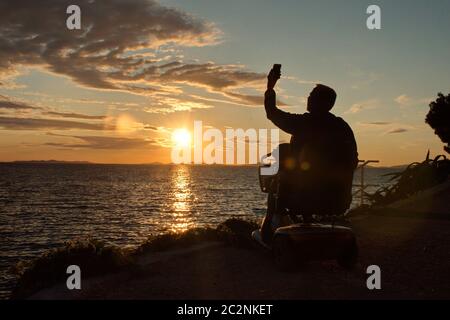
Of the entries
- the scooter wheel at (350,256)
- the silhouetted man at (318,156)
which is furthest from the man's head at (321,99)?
the scooter wheel at (350,256)

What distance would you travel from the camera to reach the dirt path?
4941 mm

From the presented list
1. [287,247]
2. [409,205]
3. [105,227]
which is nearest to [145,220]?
[105,227]

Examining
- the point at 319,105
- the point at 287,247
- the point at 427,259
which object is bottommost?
the point at 427,259

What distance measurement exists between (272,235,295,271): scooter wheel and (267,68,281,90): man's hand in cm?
181

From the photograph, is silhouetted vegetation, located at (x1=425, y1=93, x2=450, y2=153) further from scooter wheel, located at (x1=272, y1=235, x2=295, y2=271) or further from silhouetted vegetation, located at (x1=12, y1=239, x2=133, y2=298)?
silhouetted vegetation, located at (x1=12, y1=239, x2=133, y2=298)

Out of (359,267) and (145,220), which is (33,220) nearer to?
(145,220)

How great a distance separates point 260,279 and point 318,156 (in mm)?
1573

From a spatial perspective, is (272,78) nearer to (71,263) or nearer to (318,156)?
(318,156)

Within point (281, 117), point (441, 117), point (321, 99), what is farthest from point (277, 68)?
point (441, 117)

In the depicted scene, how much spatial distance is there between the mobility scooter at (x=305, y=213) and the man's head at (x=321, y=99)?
57 centimetres

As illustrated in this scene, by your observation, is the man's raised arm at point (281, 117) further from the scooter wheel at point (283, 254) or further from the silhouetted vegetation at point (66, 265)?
the silhouetted vegetation at point (66, 265)

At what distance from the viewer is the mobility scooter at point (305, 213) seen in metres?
5.69

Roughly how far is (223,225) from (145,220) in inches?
1438
